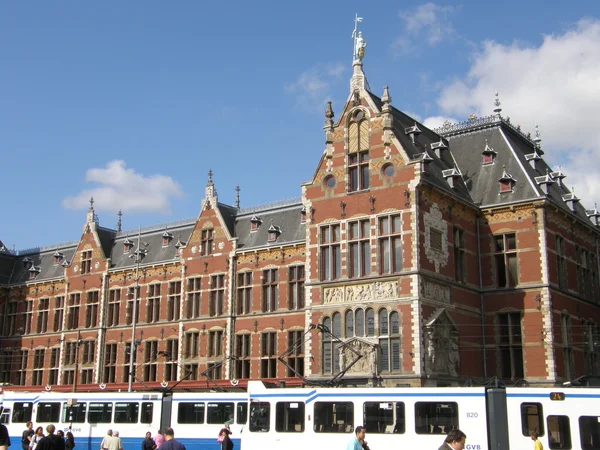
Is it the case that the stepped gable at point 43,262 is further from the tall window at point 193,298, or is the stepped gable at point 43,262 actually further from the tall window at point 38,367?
the tall window at point 193,298

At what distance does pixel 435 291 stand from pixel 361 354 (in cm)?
465

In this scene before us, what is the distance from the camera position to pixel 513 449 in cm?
2383

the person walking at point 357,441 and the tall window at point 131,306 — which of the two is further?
the tall window at point 131,306

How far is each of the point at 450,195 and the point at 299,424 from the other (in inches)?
607

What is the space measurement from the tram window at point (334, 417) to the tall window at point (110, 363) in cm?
2860

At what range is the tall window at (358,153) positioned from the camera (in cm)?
3806

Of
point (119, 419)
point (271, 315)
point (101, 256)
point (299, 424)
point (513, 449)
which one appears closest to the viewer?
point (513, 449)

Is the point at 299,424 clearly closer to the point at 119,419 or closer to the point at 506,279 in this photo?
the point at 119,419

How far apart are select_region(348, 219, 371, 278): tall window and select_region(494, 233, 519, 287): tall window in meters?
7.49

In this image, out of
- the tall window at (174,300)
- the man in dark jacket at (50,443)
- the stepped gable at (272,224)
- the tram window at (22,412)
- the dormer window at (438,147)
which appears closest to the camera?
the man in dark jacket at (50,443)

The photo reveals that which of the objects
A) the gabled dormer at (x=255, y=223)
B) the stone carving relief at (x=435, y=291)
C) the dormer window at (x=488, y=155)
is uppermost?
the dormer window at (x=488, y=155)

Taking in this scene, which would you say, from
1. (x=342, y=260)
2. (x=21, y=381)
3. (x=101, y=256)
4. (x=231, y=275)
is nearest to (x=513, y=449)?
(x=342, y=260)

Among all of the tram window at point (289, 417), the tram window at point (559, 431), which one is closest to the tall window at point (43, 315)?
the tram window at point (289, 417)

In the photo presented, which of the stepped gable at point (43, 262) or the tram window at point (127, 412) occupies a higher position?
the stepped gable at point (43, 262)
